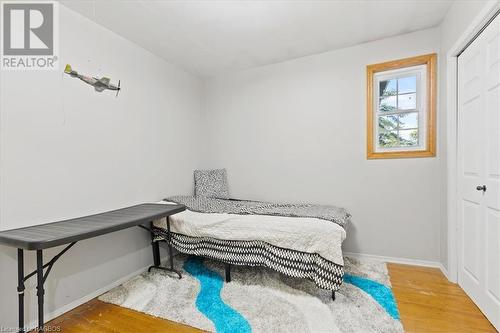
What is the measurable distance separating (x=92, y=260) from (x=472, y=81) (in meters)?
3.54

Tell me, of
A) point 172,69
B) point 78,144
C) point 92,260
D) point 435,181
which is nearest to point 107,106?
point 78,144

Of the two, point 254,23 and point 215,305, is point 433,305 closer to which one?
point 215,305

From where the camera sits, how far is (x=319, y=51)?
292 cm

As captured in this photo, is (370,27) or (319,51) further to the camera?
(319,51)

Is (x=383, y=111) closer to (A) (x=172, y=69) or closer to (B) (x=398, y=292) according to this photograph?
(B) (x=398, y=292)

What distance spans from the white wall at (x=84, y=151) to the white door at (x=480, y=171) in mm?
3009

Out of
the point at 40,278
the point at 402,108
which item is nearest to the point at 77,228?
the point at 40,278

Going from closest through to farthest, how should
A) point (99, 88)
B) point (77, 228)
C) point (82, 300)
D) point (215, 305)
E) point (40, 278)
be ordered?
point (40, 278)
point (77, 228)
point (215, 305)
point (82, 300)
point (99, 88)

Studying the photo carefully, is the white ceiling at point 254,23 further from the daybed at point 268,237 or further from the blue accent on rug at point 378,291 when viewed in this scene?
the blue accent on rug at point 378,291

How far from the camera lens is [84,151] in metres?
2.07

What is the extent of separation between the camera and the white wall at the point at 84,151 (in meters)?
1.66

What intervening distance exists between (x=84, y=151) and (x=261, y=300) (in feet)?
6.52

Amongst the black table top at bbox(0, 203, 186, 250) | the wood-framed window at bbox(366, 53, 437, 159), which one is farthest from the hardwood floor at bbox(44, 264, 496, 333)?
the wood-framed window at bbox(366, 53, 437, 159)

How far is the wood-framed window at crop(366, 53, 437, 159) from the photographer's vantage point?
2.49 m
